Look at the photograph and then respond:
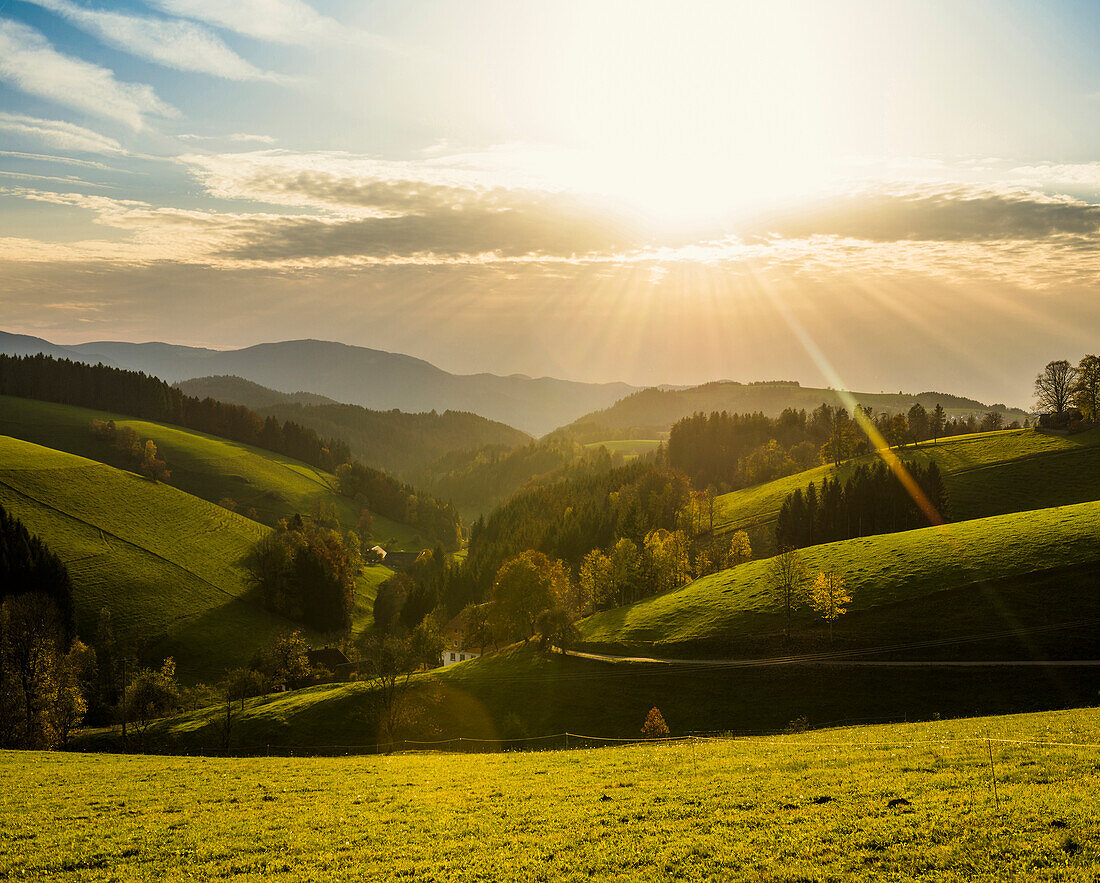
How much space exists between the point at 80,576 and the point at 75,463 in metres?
54.9

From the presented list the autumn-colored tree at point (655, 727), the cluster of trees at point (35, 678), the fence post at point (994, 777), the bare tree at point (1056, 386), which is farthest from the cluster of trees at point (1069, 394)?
the cluster of trees at point (35, 678)

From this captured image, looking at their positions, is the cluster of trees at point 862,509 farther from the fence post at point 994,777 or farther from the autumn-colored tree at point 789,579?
the fence post at point 994,777

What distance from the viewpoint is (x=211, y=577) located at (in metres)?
138

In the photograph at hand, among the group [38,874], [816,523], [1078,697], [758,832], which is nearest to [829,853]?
[758,832]

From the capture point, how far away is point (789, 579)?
80.9 meters

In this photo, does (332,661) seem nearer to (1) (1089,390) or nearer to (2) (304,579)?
(2) (304,579)

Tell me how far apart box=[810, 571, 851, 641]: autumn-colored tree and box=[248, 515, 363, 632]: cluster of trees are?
12021 cm

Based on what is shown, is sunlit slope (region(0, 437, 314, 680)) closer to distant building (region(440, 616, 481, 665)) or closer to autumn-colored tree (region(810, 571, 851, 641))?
distant building (region(440, 616, 481, 665))

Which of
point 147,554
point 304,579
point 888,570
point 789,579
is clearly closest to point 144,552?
point 147,554

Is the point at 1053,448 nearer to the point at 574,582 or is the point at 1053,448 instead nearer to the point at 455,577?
the point at 574,582

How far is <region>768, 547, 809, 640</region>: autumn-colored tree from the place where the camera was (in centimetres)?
7925

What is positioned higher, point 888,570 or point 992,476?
point 992,476

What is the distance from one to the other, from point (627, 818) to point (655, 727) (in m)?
41.9

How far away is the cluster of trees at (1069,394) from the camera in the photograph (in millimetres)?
149875
